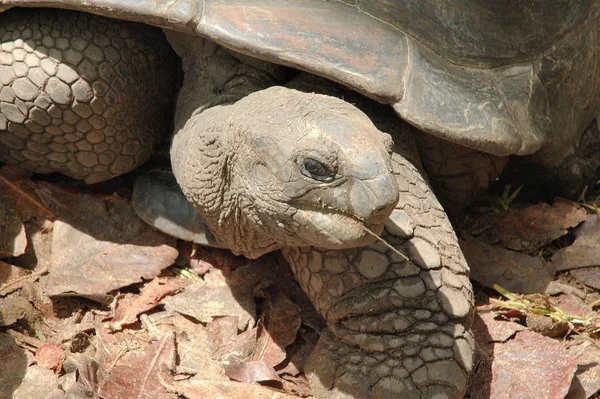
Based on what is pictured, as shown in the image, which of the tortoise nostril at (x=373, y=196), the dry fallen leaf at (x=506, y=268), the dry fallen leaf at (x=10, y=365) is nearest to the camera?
the tortoise nostril at (x=373, y=196)

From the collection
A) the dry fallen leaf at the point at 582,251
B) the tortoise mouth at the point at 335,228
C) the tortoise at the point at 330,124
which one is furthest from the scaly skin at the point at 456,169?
the tortoise mouth at the point at 335,228

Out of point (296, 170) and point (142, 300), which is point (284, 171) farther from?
point (142, 300)

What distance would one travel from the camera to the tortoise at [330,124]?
125 inches

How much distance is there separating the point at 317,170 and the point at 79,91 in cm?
156

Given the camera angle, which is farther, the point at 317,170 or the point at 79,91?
the point at 79,91

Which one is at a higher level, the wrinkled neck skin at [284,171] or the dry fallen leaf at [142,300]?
the wrinkled neck skin at [284,171]

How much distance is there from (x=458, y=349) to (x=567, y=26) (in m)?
1.87

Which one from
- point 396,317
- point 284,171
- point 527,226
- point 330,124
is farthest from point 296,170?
point 527,226

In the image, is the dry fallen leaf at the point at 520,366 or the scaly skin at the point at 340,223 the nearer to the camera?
the scaly skin at the point at 340,223

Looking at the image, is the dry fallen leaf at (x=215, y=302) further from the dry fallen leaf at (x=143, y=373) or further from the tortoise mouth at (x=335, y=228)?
the tortoise mouth at (x=335, y=228)

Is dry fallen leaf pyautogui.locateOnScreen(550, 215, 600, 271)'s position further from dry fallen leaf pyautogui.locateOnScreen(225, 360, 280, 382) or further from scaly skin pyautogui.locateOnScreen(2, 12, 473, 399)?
dry fallen leaf pyautogui.locateOnScreen(225, 360, 280, 382)

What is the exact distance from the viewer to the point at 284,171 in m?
3.10

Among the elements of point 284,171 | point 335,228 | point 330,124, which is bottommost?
point 335,228

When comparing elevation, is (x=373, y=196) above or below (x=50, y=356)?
above
